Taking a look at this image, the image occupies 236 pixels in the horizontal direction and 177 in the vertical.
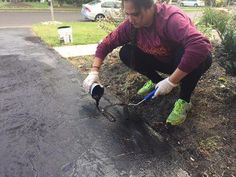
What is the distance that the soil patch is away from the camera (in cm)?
256

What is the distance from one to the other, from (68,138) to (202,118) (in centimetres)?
133

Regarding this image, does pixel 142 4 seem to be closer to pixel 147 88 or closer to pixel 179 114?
pixel 179 114

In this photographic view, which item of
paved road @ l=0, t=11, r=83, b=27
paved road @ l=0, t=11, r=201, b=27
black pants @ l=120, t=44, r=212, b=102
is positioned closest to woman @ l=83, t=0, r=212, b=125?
black pants @ l=120, t=44, r=212, b=102

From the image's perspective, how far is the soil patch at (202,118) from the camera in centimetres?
256

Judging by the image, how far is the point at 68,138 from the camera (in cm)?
288

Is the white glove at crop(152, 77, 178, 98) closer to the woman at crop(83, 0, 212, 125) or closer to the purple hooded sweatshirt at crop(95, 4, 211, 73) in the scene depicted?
the woman at crop(83, 0, 212, 125)

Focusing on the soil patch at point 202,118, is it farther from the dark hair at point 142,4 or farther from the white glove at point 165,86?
the dark hair at point 142,4

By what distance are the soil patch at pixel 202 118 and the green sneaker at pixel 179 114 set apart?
0.07 metres

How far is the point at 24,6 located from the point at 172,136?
22312 mm

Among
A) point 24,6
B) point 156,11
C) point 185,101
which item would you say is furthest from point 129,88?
point 24,6

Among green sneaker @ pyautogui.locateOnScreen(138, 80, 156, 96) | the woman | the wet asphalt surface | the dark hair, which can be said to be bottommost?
the wet asphalt surface

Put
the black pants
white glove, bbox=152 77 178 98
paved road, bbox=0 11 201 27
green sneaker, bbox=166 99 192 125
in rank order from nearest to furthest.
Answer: white glove, bbox=152 77 178 98
the black pants
green sneaker, bbox=166 99 192 125
paved road, bbox=0 11 201 27

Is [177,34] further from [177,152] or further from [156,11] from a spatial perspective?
[177,152]

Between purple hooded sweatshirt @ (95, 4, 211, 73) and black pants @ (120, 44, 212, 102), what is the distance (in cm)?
9
